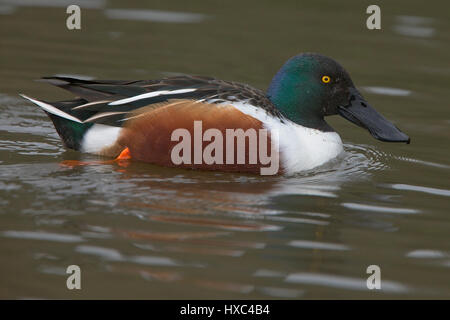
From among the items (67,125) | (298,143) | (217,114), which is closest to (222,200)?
(217,114)

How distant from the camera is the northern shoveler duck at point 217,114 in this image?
6.87 m

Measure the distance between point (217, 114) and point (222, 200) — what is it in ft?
2.64

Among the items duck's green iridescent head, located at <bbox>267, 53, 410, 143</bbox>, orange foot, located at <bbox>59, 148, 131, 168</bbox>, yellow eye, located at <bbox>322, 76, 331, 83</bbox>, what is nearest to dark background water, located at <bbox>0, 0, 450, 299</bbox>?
orange foot, located at <bbox>59, 148, 131, 168</bbox>

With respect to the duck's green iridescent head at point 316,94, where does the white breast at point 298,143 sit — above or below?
below

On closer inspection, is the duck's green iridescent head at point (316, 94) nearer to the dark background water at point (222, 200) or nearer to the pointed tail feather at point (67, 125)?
the dark background water at point (222, 200)

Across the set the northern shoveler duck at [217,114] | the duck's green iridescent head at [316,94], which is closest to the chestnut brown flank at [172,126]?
the northern shoveler duck at [217,114]

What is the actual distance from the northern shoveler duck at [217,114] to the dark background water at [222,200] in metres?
0.14

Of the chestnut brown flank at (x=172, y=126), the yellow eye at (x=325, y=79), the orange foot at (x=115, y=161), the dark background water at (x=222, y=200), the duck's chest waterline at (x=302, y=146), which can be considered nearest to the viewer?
the dark background water at (x=222, y=200)

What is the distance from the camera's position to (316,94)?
24.1ft

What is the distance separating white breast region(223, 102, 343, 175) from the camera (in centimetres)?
687

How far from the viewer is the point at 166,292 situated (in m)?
4.85

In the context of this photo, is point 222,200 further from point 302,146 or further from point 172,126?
point 302,146

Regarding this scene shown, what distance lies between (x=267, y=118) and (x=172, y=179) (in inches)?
33.4

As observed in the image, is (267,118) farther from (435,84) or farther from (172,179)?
(435,84)
